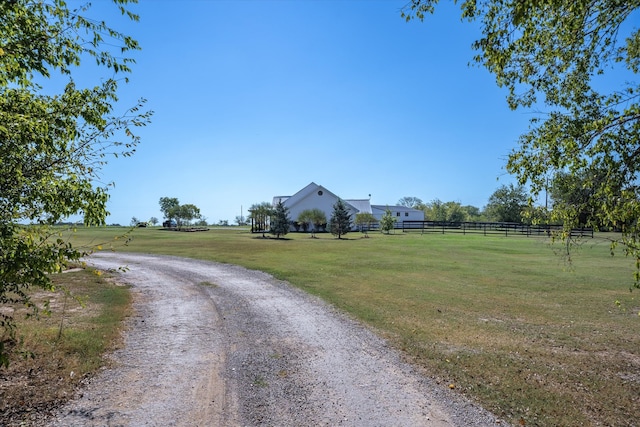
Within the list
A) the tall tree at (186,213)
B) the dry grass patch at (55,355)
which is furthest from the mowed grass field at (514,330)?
the tall tree at (186,213)

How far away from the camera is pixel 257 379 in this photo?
5855mm

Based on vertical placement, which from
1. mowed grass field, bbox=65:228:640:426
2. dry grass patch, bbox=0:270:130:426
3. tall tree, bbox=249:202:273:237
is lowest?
mowed grass field, bbox=65:228:640:426

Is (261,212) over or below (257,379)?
over

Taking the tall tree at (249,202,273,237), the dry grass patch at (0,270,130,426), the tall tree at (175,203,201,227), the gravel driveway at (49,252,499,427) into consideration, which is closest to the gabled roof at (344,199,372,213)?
the tall tree at (249,202,273,237)

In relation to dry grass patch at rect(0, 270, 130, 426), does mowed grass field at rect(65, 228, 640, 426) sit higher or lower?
lower

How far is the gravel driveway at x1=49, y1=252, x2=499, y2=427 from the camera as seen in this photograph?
15.6 feet

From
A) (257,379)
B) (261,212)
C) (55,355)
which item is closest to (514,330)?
(257,379)

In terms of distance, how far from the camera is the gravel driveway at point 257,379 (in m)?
4.75

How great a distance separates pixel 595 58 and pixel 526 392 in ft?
20.4

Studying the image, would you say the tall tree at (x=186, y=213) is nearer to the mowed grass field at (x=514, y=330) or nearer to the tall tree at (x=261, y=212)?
the tall tree at (x=261, y=212)

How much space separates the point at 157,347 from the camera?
7.37m

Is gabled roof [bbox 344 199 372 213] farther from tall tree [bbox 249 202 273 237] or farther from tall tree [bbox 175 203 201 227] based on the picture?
tall tree [bbox 175 203 201 227]

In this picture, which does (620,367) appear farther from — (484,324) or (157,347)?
(157,347)

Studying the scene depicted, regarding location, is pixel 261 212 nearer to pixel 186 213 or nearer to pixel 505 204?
pixel 186 213
